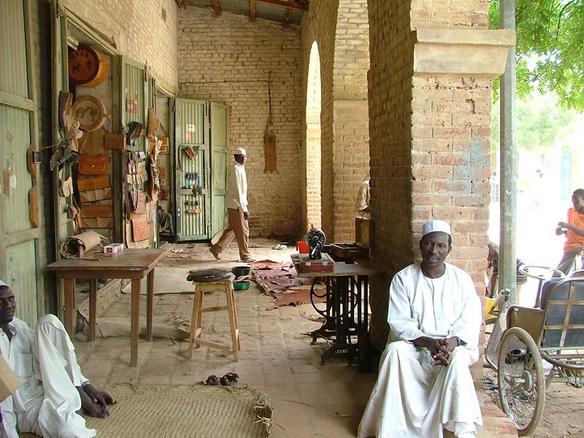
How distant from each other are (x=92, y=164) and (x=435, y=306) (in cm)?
524

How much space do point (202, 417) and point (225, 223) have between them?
10.3 metres

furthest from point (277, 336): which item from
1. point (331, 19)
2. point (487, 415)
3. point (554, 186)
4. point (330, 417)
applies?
point (554, 186)

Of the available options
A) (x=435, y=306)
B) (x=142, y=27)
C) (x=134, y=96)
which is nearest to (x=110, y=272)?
(x=435, y=306)

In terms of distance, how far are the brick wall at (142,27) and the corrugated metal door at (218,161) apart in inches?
46.4

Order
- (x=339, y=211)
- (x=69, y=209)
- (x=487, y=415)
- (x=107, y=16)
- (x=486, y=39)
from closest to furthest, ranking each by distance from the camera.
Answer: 1. (x=487, y=415)
2. (x=486, y=39)
3. (x=69, y=209)
4. (x=107, y=16)
5. (x=339, y=211)

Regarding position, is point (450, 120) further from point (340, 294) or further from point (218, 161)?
point (218, 161)

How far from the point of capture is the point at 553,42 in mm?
7691

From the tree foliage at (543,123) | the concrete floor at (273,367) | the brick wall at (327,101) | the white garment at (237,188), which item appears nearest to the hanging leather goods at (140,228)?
the concrete floor at (273,367)

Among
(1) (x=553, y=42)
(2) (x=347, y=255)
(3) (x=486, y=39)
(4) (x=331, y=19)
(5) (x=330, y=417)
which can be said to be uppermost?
(4) (x=331, y=19)

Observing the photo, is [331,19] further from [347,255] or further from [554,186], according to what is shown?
[554,186]

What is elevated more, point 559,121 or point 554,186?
point 559,121

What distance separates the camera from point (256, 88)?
14.3m

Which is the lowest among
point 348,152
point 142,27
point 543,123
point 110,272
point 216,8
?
point 110,272

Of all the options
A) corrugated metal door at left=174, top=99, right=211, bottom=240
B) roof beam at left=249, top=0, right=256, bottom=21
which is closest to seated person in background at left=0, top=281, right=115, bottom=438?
corrugated metal door at left=174, top=99, right=211, bottom=240
